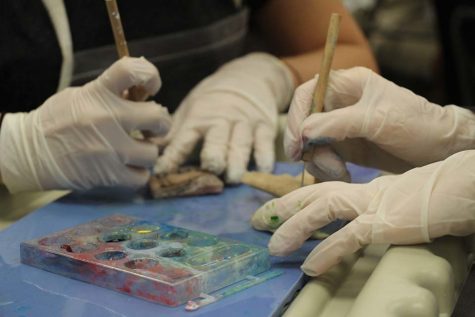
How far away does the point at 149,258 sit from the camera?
718 millimetres

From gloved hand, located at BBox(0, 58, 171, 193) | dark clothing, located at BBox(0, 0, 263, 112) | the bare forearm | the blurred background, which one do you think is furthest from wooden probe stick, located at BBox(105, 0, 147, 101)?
the blurred background

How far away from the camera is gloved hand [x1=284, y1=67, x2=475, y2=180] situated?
31.7 inches

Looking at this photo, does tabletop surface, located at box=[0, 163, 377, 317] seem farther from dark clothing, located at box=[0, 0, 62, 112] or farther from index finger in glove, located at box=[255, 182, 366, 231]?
dark clothing, located at box=[0, 0, 62, 112]

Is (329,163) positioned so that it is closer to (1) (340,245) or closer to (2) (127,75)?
(1) (340,245)

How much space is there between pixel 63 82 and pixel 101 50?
0.32 feet

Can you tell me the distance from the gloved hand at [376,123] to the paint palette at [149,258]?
0.52 feet

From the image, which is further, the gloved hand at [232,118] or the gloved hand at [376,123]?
the gloved hand at [232,118]

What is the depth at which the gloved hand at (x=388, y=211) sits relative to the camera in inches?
26.1

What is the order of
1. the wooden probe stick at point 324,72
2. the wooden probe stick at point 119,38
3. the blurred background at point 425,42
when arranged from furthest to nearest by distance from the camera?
the blurred background at point 425,42
the wooden probe stick at point 119,38
the wooden probe stick at point 324,72

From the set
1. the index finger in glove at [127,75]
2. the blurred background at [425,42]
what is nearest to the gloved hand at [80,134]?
the index finger in glove at [127,75]

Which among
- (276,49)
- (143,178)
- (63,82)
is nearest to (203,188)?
(143,178)

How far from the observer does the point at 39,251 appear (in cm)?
75

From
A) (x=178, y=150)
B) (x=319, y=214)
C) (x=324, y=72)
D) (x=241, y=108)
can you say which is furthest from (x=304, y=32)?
(x=319, y=214)

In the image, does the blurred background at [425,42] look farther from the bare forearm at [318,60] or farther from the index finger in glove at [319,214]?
the index finger in glove at [319,214]
